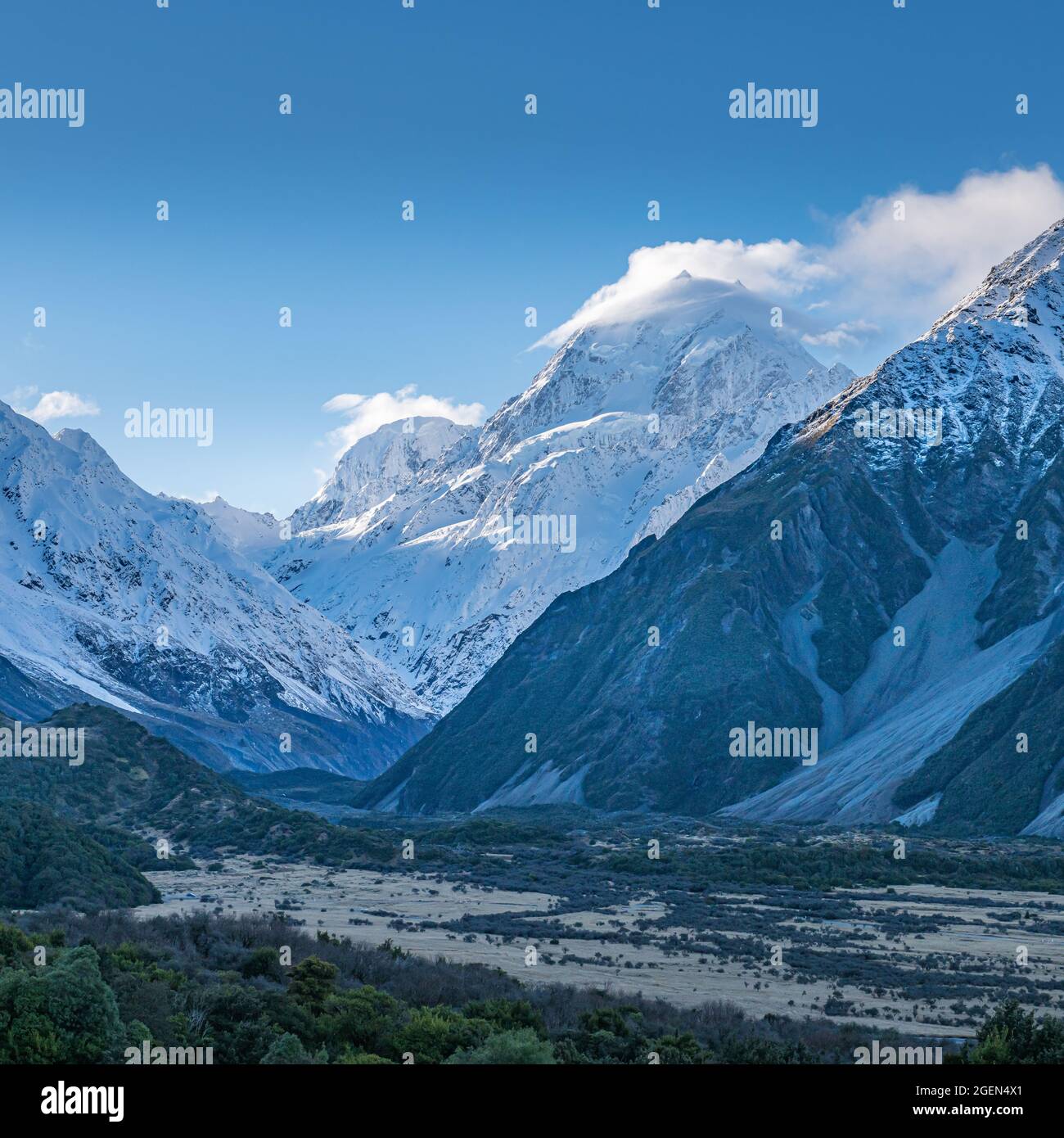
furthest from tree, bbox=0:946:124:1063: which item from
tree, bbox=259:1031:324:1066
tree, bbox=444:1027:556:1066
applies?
tree, bbox=444:1027:556:1066

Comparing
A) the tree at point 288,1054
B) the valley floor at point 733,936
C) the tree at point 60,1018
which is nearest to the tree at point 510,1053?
the tree at point 288,1054

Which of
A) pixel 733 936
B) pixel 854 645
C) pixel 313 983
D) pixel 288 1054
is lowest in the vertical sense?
pixel 733 936

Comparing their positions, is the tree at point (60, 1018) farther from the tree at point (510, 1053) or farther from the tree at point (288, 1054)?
the tree at point (510, 1053)

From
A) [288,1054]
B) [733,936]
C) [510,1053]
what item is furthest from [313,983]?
[733,936]

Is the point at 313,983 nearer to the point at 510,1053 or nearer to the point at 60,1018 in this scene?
the point at 60,1018

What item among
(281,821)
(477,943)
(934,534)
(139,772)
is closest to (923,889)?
(477,943)

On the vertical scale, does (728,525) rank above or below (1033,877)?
above
